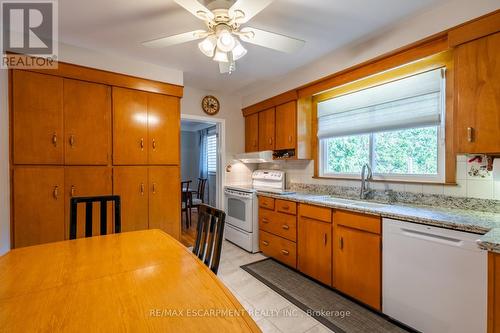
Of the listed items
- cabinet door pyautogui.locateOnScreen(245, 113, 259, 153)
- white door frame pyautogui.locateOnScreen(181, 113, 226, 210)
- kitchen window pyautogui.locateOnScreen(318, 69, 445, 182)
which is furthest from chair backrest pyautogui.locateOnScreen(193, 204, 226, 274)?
cabinet door pyautogui.locateOnScreen(245, 113, 259, 153)

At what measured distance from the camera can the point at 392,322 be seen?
5.92ft

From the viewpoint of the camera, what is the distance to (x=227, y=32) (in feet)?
5.06

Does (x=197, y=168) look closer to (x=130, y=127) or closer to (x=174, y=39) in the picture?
(x=130, y=127)

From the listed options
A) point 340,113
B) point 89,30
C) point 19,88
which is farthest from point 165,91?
point 340,113

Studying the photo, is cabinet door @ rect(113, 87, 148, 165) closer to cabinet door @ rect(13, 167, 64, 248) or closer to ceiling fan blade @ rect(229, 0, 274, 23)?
cabinet door @ rect(13, 167, 64, 248)

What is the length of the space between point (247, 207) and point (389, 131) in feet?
6.50

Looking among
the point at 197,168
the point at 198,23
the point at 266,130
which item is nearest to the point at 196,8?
the point at 198,23

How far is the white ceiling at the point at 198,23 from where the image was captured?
1.76m

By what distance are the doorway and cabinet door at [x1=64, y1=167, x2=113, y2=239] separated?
183cm

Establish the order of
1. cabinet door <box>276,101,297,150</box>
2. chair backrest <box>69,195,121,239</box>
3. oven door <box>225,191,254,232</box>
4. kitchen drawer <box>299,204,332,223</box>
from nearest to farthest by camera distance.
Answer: chair backrest <box>69,195,121,239</box> → kitchen drawer <box>299,204,332,223</box> → cabinet door <box>276,101,297,150</box> → oven door <box>225,191,254,232</box>

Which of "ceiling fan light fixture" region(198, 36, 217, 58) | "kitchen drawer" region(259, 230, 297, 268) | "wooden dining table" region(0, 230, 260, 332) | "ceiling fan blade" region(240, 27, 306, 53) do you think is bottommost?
"kitchen drawer" region(259, 230, 297, 268)

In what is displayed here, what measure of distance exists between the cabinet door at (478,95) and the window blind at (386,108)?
442 millimetres

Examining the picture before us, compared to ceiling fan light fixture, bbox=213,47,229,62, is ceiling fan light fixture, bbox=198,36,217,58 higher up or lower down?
higher up

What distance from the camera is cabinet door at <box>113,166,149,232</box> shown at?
2.63 metres
